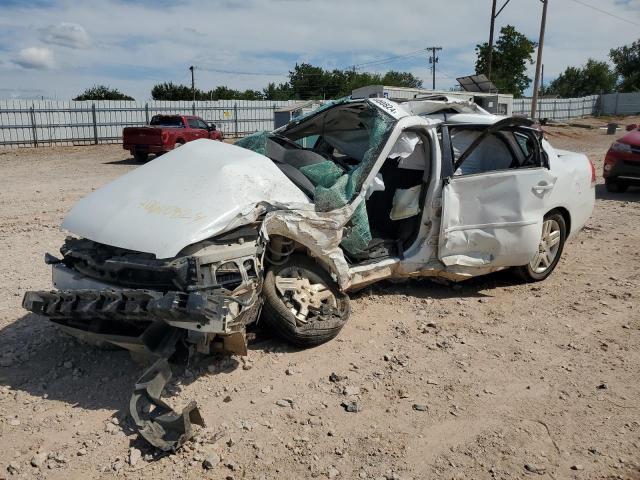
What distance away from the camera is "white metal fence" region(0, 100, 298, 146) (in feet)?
80.1

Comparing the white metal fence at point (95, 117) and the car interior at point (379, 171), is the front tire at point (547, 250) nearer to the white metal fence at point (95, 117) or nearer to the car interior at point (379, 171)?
the car interior at point (379, 171)

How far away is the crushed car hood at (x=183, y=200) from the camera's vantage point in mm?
3520

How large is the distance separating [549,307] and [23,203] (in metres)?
9.25

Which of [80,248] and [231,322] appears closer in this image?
[231,322]

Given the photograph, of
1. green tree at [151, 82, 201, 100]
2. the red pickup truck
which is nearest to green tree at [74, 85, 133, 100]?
green tree at [151, 82, 201, 100]

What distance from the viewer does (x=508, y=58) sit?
35688 millimetres

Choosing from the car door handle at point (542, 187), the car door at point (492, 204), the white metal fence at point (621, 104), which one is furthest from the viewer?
the white metal fence at point (621, 104)

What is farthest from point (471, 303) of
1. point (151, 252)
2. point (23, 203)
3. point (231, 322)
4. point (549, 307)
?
point (23, 203)

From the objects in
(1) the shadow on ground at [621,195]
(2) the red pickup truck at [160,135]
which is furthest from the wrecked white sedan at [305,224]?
(2) the red pickup truck at [160,135]

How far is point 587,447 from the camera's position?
3.13 meters

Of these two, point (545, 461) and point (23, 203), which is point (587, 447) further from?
point (23, 203)

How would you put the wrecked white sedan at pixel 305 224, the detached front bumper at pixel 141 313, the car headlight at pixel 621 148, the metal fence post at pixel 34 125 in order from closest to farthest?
the detached front bumper at pixel 141 313 → the wrecked white sedan at pixel 305 224 → the car headlight at pixel 621 148 → the metal fence post at pixel 34 125

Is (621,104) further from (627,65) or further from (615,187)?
(615,187)

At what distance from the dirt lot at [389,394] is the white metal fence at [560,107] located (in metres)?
35.1
